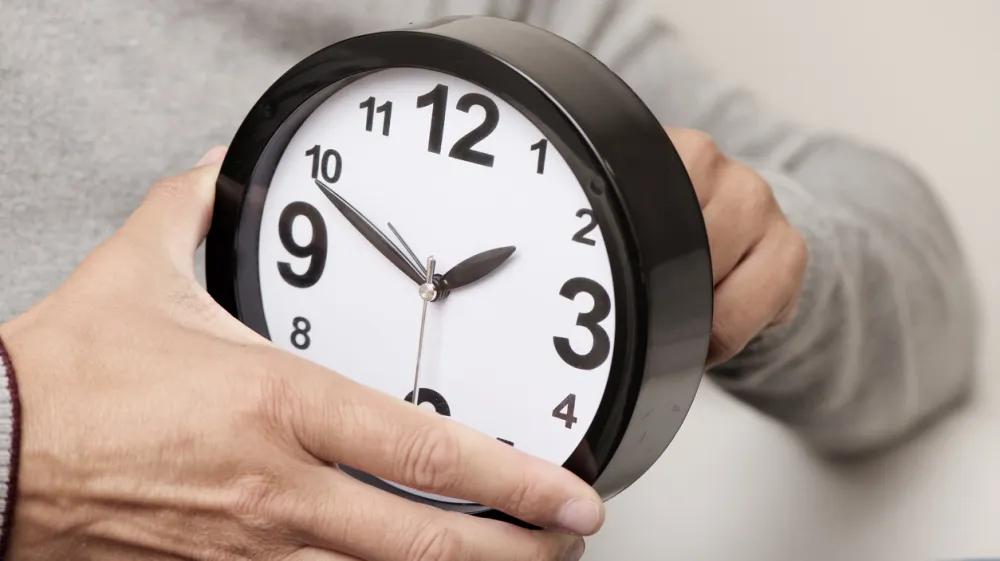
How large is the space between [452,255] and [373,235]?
6 centimetres

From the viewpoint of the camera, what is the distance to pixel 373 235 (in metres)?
0.59

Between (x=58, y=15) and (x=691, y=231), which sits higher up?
(x=58, y=15)

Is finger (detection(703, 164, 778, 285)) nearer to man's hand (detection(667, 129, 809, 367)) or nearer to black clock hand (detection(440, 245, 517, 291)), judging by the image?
man's hand (detection(667, 129, 809, 367))

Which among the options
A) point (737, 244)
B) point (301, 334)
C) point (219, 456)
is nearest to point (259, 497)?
point (219, 456)

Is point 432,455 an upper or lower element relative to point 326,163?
lower

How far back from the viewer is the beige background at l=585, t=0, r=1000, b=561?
1.03 metres

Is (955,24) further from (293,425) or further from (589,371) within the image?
(293,425)

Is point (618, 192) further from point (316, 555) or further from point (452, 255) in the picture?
point (316, 555)

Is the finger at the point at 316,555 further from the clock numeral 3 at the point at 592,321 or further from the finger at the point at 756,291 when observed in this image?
the finger at the point at 756,291

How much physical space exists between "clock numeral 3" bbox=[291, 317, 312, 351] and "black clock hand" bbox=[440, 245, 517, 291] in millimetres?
133

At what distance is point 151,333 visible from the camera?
58 centimetres

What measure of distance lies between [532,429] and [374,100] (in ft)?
0.75

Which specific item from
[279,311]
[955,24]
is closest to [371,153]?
[279,311]

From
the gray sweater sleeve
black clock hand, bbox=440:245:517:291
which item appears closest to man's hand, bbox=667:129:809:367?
the gray sweater sleeve
